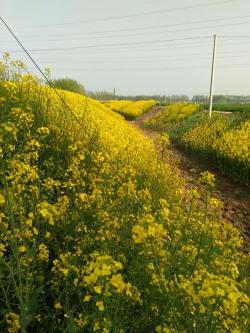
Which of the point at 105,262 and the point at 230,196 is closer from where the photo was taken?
the point at 105,262

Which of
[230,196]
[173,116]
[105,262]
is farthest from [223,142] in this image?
[173,116]

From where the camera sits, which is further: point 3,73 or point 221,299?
point 3,73

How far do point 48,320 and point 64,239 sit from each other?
2.66 feet

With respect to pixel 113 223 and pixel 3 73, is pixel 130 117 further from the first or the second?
pixel 113 223

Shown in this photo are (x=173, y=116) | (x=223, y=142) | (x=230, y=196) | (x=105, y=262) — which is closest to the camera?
(x=105, y=262)

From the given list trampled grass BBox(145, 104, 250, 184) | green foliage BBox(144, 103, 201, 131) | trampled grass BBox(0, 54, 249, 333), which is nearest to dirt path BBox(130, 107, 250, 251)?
trampled grass BBox(145, 104, 250, 184)

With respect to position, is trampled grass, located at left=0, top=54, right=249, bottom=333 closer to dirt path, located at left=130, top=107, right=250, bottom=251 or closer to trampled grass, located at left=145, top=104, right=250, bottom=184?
dirt path, located at left=130, top=107, right=250, bottom=251

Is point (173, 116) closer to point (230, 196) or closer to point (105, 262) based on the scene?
point (230, 196)

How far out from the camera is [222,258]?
368cm

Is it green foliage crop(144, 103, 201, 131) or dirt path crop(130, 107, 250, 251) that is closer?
dirt path crop(130, 107, 250, 251)

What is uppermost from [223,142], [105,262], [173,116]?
[105,262]

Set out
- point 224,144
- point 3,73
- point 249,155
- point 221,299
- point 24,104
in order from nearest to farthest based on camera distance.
→ point 221,299 → point 24,104 → point 3,73 → point 249,155 → point 224,144

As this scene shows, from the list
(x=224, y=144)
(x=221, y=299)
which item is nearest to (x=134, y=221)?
(x=221, y=299)

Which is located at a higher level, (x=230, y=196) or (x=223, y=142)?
(x=223, y=142)
